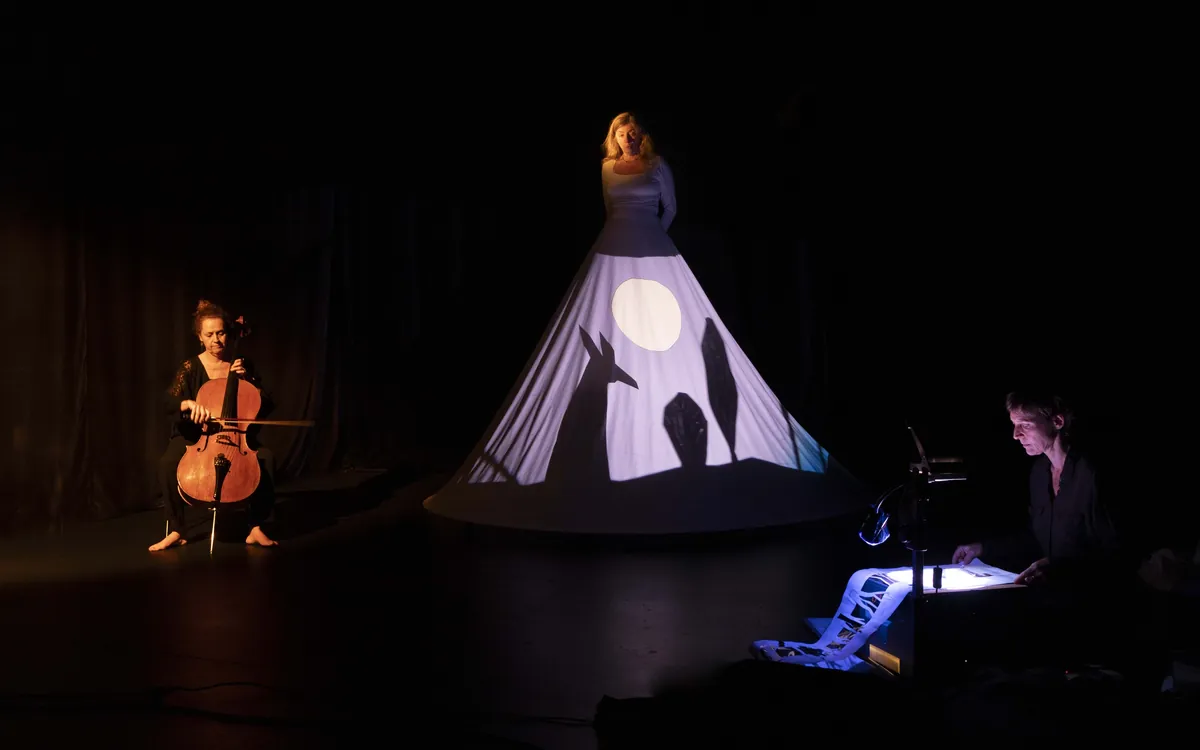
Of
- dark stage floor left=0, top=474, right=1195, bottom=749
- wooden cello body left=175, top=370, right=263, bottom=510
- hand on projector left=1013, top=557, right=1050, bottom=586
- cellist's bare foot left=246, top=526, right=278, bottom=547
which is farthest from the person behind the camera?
cellist's bare foot left=246, top=526, right=278, bottom=547

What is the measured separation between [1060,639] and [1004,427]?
3.04 m

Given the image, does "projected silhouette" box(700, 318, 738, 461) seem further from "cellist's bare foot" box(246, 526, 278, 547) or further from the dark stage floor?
"cellist's bare foot" box(246, 526, 278, 547)

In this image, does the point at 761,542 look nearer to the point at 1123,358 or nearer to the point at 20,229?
the point at 1123,358

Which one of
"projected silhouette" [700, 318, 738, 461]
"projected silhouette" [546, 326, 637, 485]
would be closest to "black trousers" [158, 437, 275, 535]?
"projected silhouette" [546, 326, 637, 485]

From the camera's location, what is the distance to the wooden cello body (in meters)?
3.85

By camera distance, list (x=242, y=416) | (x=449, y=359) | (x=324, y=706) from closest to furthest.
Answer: (x=324, y=706) → (x=242, y=416) → (x=449, y=359)

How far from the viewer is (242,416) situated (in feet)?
12.8

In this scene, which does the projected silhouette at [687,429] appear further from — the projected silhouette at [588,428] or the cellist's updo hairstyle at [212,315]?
the cellist's updo hairstyle at [212,315]

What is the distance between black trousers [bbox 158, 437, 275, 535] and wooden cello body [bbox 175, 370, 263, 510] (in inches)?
5.7

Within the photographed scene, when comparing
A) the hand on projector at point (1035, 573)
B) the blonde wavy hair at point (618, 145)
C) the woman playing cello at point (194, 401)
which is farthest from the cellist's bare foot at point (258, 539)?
the hand on projector at point (1035, 573)

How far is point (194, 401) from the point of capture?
3.99m

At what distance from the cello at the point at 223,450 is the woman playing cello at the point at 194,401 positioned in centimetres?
8

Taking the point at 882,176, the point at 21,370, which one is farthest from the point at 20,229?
the point at 882,176

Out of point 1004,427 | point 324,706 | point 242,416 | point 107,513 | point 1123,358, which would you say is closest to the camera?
point 324,706
